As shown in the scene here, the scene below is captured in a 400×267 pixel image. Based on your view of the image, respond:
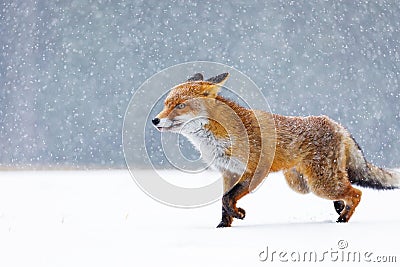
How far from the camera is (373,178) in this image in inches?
217

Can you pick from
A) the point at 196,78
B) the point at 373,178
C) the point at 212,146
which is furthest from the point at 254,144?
the point at 373,178

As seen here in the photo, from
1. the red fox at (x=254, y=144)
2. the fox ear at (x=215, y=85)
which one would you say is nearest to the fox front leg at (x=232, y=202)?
the red fox at (x=254, y=144)

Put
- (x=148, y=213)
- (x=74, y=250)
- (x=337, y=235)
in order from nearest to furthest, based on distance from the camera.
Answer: (x=74, y=250) → (x=337, y=235) → (x=148, y=213)

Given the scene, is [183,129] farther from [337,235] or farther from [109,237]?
[337,235]

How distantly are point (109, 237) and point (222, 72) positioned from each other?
192 centimetres

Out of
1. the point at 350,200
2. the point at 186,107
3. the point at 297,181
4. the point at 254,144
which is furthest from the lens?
the point at 297,181

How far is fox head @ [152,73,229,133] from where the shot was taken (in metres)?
4.86

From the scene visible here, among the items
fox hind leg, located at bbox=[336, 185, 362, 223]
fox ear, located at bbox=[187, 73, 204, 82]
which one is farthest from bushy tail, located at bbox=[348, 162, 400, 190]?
fox ear, located at bbox=[187, 73, 204, 82]

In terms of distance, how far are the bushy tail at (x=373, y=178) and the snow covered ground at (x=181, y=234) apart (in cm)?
34

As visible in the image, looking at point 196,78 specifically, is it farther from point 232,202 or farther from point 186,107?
point 232,202

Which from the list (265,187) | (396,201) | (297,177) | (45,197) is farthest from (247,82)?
(265,187)

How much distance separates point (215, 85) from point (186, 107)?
0.34m

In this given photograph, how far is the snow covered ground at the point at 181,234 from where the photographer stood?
3709 millimetres

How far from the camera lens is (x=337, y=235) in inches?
176
